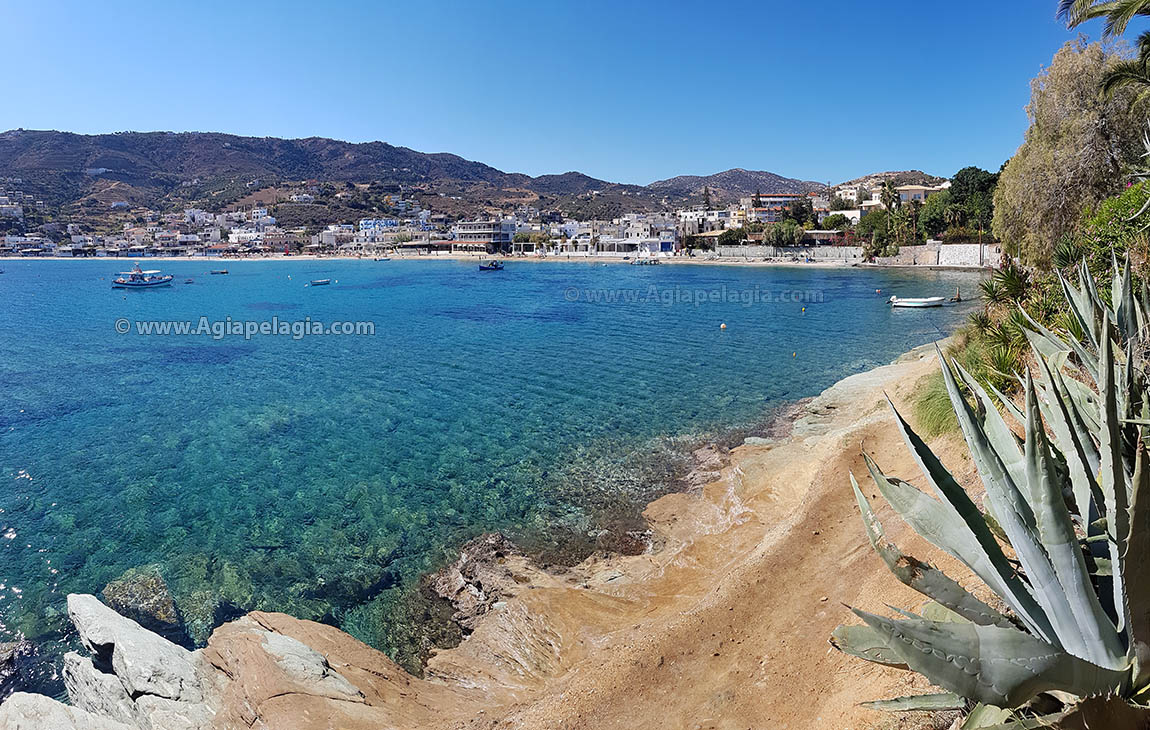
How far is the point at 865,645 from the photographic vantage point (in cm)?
252

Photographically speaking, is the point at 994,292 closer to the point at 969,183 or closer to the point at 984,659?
the point at 984,659

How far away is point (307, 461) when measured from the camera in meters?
15.6

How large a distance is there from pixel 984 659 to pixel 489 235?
157 metres

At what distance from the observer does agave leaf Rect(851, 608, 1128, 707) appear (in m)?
2.19

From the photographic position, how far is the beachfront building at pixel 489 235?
500 feet

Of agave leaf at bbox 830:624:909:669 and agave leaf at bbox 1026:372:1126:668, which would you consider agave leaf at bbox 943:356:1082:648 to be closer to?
agave leaf at bbox 1026:372:1126:668

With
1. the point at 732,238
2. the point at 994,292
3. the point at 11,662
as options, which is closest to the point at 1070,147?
the point at 994,292

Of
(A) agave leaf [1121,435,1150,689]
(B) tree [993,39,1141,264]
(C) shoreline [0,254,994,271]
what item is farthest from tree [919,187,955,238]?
(A) agave leaf [1121,435,1150,689]

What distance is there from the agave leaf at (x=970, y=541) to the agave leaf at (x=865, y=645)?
1.59 feet

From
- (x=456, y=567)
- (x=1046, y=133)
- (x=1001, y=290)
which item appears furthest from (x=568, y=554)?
(x=1046, y=133)

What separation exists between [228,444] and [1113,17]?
23436 millimetres

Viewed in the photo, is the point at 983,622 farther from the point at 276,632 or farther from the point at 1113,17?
the point at 1113,17

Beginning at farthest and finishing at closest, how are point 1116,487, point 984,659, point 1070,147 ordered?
1. point 1070,147
2. point 1116,487
3. point 984,659

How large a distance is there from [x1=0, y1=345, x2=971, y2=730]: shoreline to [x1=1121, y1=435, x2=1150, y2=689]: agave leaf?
8.36ft
